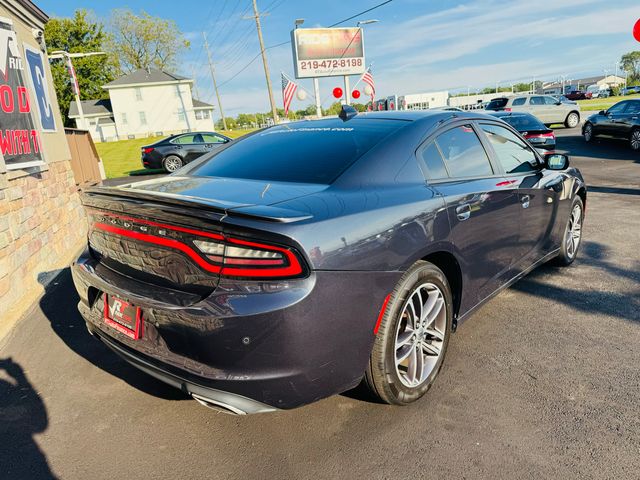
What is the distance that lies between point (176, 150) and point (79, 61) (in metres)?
48.0

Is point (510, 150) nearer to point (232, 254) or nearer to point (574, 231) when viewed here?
point (574, 231)

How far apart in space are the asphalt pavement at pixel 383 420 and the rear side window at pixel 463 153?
1.21 metres

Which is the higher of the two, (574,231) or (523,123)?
(523,123)

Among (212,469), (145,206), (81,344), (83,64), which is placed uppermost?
(83,64)

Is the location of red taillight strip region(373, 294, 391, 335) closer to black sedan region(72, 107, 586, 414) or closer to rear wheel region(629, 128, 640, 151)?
black sedan region(72, 107, 586, 414)

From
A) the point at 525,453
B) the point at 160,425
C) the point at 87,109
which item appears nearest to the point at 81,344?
the point at 160,425

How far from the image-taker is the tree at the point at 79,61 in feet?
173

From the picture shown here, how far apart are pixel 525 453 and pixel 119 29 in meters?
70.6

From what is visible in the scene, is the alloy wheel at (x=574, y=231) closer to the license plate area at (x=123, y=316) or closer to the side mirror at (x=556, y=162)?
the side mirror at (x=556, y=162)

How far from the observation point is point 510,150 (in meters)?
3.71

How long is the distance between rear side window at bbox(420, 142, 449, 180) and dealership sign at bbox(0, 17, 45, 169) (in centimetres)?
428

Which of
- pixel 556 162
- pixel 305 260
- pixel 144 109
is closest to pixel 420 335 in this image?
pixel 305 260

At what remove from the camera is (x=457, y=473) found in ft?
6.68

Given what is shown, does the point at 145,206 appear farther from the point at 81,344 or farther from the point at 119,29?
the point at 119,29
